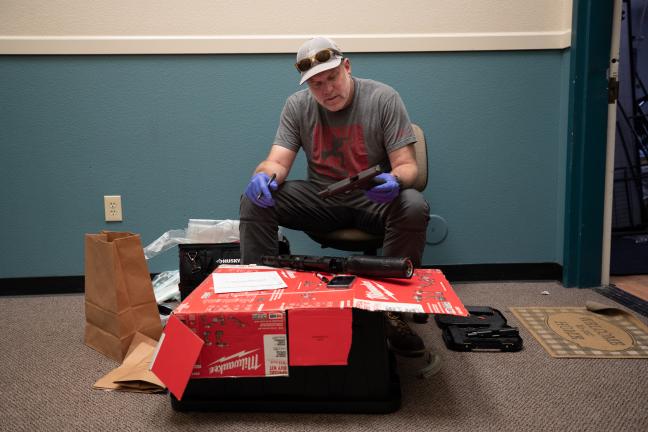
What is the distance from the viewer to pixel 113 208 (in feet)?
6.56

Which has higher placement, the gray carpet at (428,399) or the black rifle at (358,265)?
the black rifle at (358,265)

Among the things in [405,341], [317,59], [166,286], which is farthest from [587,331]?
[166,286]

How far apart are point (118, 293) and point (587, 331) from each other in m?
1.42

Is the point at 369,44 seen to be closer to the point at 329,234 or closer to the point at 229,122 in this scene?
the point at 229,122

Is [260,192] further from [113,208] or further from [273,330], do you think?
[113,208]

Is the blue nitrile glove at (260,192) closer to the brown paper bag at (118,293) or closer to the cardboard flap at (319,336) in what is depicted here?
the brown paper bag at (118,293)

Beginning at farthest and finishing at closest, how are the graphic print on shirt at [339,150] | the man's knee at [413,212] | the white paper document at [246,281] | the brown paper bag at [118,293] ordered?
the graphic print on shirt at [339,150], the man's knee at [413,212], the brown paper bag at [118,293], the white paper document at [246,281]

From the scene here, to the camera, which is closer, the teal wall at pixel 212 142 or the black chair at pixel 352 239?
the black chair at pixel 352 239

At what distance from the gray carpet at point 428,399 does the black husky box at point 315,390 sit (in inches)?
1.0

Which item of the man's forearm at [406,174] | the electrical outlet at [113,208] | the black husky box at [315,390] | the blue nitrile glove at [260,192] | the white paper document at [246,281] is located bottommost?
the black husky box at [315,390]

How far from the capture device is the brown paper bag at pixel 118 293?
1315 millimetres

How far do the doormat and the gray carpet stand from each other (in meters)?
0.04

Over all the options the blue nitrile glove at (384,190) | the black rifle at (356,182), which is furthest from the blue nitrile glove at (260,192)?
the blue nitrile glove at (384,190)

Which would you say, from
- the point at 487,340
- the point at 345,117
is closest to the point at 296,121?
the point at 345,117
